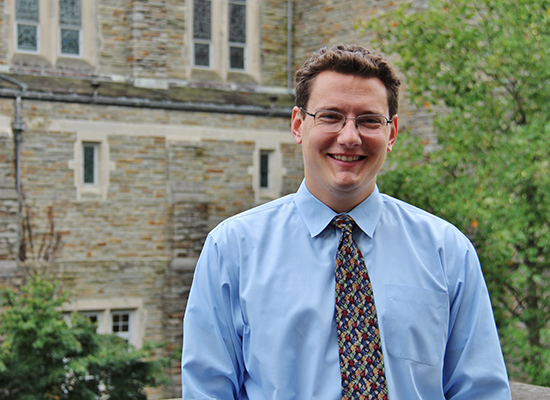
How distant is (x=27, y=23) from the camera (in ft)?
41.1

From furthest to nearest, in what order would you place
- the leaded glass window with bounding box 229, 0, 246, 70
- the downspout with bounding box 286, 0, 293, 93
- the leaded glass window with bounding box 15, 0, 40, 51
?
the downspout with bounding box 286, 0, 293, 93
the leaded glass window with bounding box 229, 0, 246, 70
the leaded glass window with bounding box 15, 0, 40, 51

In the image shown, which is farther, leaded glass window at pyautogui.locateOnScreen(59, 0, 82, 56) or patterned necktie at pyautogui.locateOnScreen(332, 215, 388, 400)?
leaded glass window at pyautogui.locateOnScreen(59, 0, 82, 56)

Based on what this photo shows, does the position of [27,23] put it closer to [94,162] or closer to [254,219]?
[94,162]

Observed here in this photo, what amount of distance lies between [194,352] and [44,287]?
8202mm

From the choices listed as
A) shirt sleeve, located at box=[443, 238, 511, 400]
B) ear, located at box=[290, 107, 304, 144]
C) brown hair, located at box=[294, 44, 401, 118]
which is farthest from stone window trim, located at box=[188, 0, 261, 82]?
shirt sleeve, located at box=[443, 238, 511, 400]

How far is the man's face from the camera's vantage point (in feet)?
6.04

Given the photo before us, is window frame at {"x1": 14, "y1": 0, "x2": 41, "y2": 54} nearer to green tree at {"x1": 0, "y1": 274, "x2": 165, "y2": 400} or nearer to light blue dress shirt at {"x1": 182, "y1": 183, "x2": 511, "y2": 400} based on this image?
green tree at {"x1": 0, "y1": 274, "x2": 165, "y2": 400}

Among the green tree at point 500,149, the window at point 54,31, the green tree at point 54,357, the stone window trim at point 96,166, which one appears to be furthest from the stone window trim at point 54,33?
the green tree at point 500,149

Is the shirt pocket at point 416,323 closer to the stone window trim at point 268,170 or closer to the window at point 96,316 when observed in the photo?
the window at point 96,316

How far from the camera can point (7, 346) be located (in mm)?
8711

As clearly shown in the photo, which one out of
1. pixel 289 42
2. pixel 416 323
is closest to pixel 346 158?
pixel 416 323

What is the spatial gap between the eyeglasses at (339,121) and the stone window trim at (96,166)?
431 inches

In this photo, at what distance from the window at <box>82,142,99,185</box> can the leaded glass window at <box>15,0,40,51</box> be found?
6.47 feet

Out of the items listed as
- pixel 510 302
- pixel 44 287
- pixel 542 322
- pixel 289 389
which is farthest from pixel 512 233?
pixel 289 389
